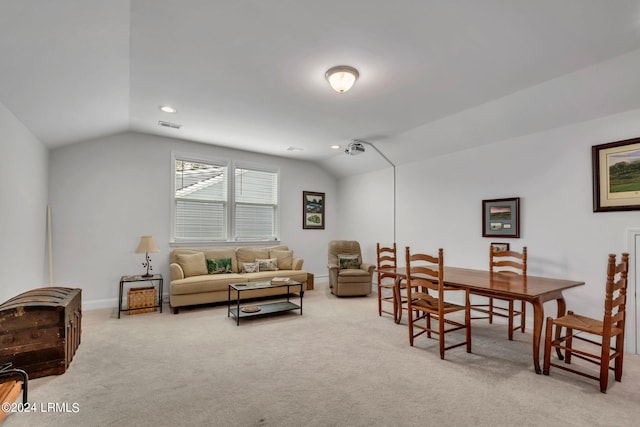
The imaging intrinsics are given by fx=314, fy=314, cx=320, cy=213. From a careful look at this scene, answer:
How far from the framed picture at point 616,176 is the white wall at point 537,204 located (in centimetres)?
7

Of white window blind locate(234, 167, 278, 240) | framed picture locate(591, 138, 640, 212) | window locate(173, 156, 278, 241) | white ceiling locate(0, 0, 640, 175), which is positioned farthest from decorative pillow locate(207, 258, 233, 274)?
framed picture locate(591, 138, 640, 212)

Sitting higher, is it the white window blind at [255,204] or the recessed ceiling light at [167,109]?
the recessed ceiling light at [167,109]

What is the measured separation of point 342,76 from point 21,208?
3.61 m

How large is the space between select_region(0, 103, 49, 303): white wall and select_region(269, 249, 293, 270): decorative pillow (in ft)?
10.7

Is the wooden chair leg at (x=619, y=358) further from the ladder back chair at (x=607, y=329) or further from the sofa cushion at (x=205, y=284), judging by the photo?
the sofa cushion at (x=205, y=284)

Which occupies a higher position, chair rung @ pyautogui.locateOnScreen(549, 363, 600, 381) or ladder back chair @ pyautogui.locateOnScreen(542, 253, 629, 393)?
ladder back chair @ pyautogui.locateOnScreen(542, 253, 629, 393)

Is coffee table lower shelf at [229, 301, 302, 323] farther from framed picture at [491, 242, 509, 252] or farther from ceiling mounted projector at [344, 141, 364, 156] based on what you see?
framed picture at [491, 242, 509, 252]

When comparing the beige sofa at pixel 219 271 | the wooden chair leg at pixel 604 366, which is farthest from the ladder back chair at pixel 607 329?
the beige sofa at pixel 219 271

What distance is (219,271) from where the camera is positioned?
16.9 feet

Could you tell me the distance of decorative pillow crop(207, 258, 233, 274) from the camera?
512 centimetres

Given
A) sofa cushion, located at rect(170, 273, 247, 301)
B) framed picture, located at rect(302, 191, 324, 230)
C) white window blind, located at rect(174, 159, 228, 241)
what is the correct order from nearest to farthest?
sofa cushion, located at rect(170, 273, 247, 301) → white window blind, located at rect(174, 159, 228, 241) → framed picture, located at rect(302, 191, 324, 230)

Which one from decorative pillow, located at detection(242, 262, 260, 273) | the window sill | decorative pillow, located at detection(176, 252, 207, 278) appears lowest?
decorative pillow, located at detection(242, 262, 260, 273)

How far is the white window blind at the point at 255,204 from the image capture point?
5.97m

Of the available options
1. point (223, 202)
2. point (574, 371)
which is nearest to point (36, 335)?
point (223, 202)
